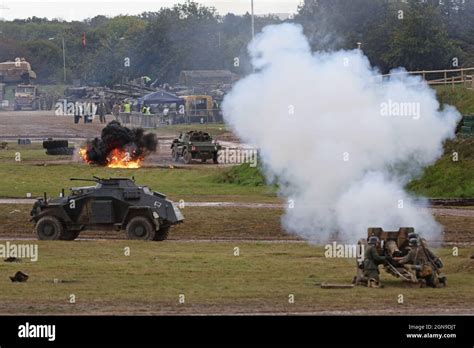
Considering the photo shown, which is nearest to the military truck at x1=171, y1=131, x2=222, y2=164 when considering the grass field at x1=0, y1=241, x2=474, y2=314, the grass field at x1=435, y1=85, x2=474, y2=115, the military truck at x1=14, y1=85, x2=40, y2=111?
the grass field at x1=435, y1=85, x2=474, y2=115

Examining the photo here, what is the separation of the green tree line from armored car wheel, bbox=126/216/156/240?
942 inches

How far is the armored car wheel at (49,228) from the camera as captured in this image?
122 ft

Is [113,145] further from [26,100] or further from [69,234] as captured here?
[26,100]

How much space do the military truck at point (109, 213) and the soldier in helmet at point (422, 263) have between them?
37.0 feet

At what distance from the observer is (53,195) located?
48750mm

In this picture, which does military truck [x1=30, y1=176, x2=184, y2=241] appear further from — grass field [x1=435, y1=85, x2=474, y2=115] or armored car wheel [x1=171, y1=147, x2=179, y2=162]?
armored car wheel [x1=171, y1=147, x2=179, y2=162]

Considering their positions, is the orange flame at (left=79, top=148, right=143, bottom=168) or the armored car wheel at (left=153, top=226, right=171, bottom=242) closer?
the armored car wheel at (left=153, top=226, right=171, bottom=242)

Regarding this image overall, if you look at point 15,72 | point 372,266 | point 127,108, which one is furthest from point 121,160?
point 15,72

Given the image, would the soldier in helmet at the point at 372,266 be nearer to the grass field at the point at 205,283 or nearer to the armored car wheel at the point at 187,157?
the grass field at the point at 205,283

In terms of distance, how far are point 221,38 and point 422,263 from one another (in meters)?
95.3

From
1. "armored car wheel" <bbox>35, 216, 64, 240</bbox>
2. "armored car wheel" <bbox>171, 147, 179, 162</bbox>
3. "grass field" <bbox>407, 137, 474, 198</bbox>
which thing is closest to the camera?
"armored car wheel" <bbox>35, 216, 64, 240</bbox>

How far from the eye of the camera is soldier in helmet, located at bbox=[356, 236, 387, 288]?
27406mm

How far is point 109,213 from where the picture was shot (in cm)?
3719
